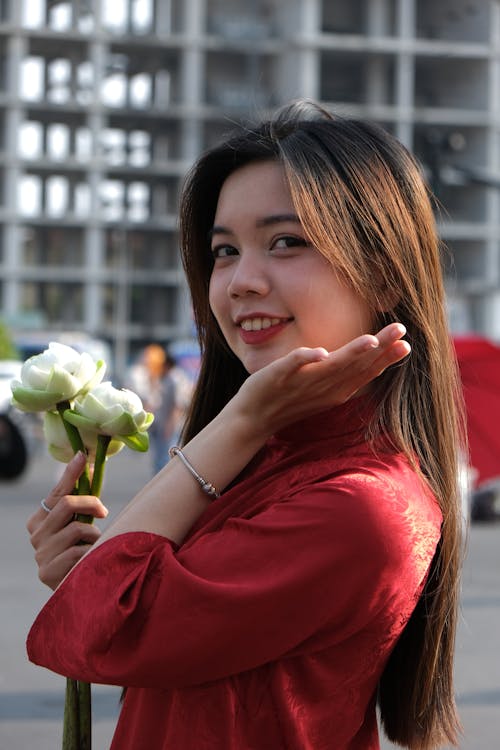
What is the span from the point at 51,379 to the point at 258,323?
35cm

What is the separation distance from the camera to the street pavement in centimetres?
504

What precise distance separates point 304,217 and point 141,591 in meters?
0.52

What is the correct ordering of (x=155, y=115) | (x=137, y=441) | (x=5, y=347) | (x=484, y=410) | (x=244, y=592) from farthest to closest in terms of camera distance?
(x=155, y=115), (x=5, y=347), (x=484, y=410), (x=137, y=441), (x=244, y=592)

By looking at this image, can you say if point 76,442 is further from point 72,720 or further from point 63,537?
point 72,720

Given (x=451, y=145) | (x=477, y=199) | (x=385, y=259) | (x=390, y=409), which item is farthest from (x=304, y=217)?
→ (x=477, y=199)

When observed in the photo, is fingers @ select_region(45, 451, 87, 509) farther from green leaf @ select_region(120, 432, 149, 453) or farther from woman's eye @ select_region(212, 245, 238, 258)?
woman's eye @ select_region(212, 245, 238, 258)

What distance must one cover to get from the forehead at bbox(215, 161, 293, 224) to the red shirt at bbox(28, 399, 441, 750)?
14.1 inches

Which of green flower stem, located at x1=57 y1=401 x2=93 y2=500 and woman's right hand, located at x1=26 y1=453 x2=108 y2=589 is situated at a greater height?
green flower stem, located at x1=57 y1=401 x2=93 y2=500

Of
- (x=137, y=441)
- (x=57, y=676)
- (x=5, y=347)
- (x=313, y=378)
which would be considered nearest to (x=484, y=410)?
(x=57, y=676)

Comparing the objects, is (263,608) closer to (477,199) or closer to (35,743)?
(35,743)

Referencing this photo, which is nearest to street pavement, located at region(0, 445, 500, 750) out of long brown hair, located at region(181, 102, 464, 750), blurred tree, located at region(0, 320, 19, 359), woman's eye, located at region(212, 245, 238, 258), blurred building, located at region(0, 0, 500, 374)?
long brown hair, located at region(181, 102, 464, 750)

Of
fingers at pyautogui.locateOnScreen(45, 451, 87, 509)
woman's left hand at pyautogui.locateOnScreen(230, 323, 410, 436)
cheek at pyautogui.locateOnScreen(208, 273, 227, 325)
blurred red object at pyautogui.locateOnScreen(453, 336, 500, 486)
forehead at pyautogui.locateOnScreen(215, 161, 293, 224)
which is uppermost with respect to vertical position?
forehead at pyautogui.locateOnScreen(215, 161, 293, 224)

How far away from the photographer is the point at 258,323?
1744mm

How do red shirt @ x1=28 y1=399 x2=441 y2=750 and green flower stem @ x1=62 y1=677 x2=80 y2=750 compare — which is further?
green flower stem @ x1=62 y1=677 x2=80 y2=750
